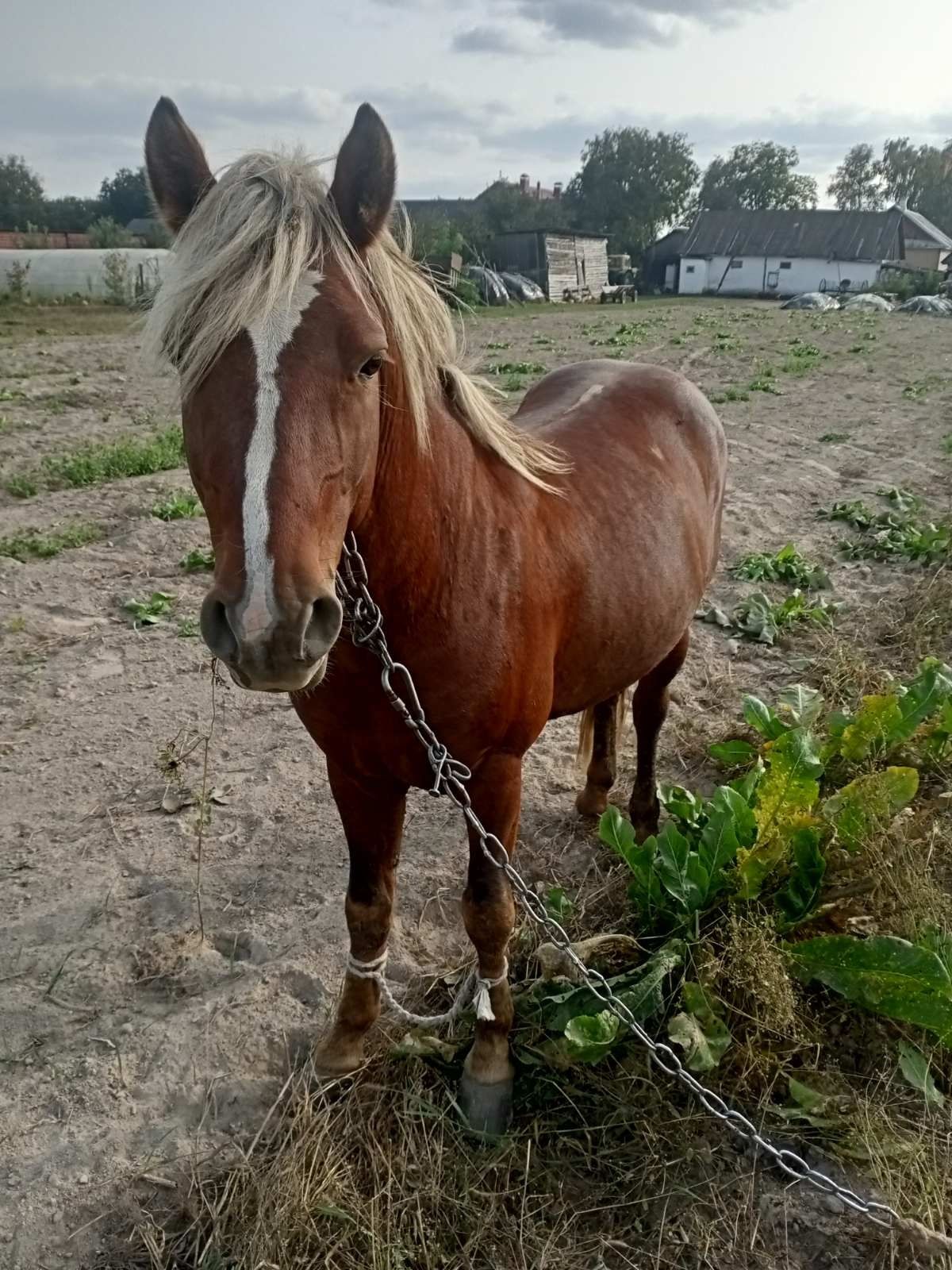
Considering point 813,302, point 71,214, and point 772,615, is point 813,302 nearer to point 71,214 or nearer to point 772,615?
point 772,615

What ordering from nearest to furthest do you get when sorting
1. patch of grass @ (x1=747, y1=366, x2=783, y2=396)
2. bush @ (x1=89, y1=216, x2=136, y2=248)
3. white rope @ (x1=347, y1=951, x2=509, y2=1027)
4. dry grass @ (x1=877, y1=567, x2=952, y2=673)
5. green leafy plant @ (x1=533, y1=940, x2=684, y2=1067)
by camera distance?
1. green leafy plant @ (x1=533, y1=940, x2=684, y2=1067)
2. white rope @ (x1=347, y1=951, x2=509, y2=1027)
3. dry grass @ (x1=877, y1=567, x2=952, y2=673)
4. patch of grass @ (x1=747, y1=366, x2=783, y2=396)
5. bush @ (x1=89, y1=216, x2=136, y2=248)

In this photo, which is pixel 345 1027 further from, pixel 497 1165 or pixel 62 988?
pixel 62 988

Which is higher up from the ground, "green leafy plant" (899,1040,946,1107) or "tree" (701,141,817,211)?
"tree" (701,141,817,211)

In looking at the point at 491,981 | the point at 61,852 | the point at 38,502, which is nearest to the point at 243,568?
the point at 491,981

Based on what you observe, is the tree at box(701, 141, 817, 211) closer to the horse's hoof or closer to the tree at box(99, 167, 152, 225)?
the tree at box(99, 167, 152, 225)

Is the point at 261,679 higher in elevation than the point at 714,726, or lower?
higher

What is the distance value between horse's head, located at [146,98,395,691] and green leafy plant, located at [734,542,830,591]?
4.80 m

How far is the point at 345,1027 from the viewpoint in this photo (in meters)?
2.53

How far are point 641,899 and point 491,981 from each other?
0.62 meters

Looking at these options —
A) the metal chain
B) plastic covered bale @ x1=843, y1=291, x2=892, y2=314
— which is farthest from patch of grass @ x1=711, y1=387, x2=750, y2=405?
plastic covered bale @ x1=843, y1=291, x2=892, y2=314

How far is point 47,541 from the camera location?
20.4ft

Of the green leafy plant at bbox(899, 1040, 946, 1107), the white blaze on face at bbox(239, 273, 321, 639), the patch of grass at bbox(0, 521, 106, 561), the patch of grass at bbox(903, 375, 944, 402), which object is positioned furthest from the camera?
the patch of grass at bbox(903, 375, 944, 402)

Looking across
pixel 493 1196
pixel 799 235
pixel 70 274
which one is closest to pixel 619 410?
pixel 493 1196

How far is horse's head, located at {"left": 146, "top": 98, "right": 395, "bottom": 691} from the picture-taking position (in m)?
1.37
